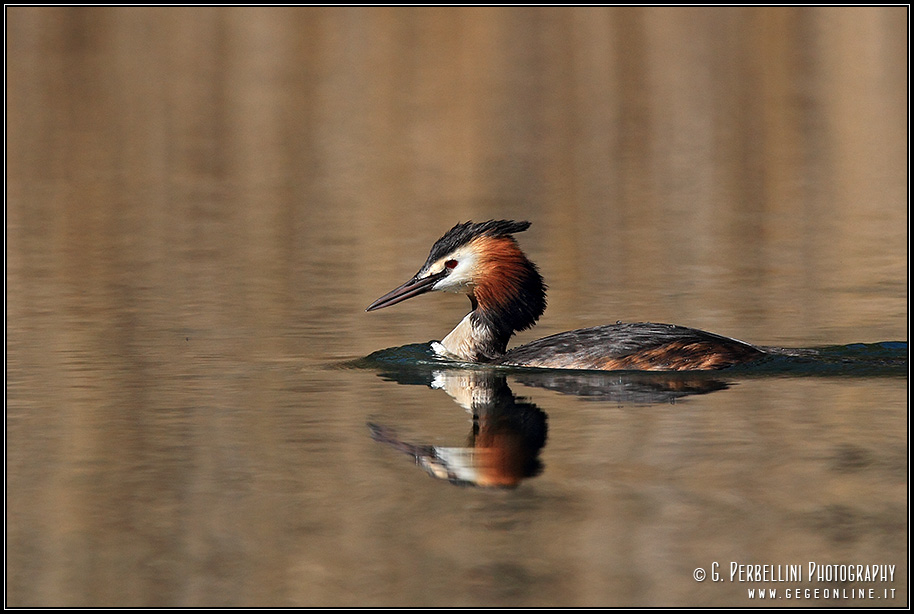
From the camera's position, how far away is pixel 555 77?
29.0 meters

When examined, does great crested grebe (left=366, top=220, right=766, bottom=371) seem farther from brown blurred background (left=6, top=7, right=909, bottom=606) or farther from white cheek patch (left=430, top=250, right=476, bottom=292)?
brown blurred background (left=6, top=7, right=909, bottom=606)

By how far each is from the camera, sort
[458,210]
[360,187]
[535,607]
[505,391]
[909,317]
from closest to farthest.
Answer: [535,607]
[505,391]
[909,317]
[458,210]
[360,187]

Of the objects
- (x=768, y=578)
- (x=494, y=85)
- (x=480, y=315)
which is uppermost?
(x=494, y=85)

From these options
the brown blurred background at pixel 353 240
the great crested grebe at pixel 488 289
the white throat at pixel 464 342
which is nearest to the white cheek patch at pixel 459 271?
the great crested grebe at pixel 488 289

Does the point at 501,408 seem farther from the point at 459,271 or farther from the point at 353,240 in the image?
the point at 353,240

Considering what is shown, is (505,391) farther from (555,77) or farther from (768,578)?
(555,77)

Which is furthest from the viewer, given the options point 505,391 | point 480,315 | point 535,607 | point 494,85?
point 494,85

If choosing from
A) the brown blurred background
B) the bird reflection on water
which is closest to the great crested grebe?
the bird reflection on water

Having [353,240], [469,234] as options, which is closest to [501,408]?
[469,234]

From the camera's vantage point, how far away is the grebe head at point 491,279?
977 cm

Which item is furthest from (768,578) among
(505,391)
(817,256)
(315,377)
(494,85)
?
(494,85)

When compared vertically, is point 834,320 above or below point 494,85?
below

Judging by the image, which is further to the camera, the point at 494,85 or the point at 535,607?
the point at 494,85

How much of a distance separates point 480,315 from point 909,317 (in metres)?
2.99
